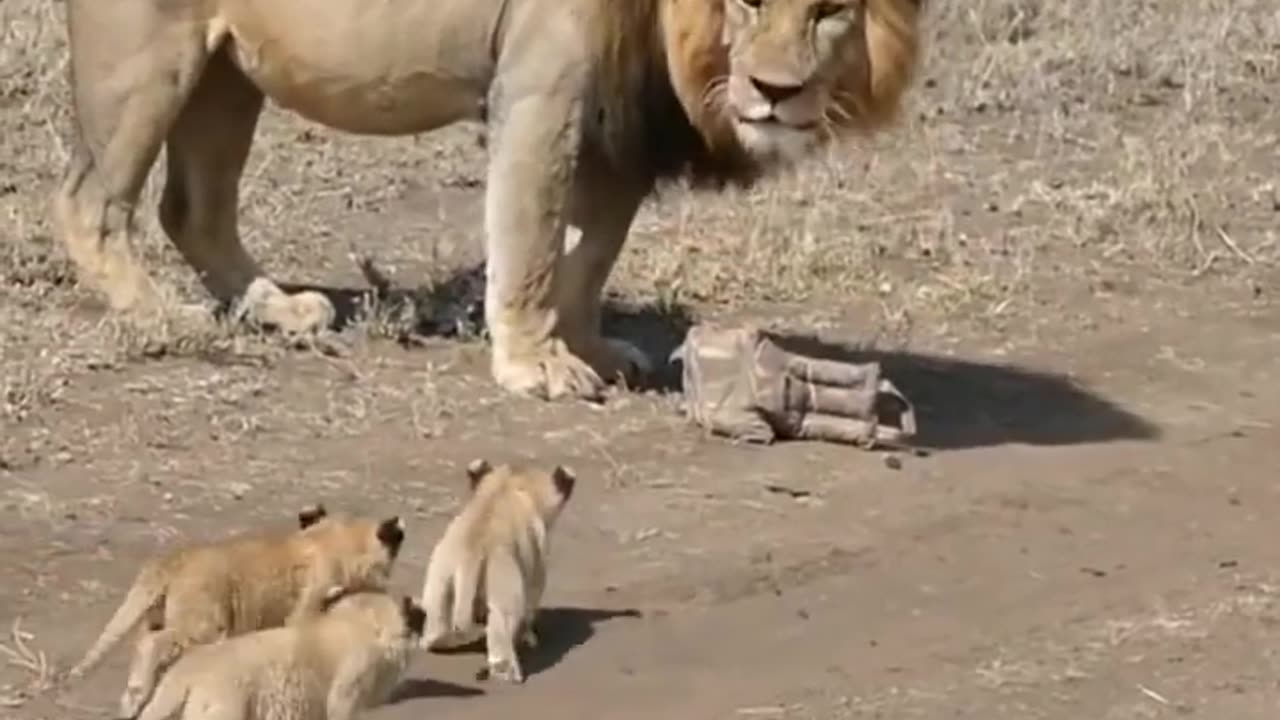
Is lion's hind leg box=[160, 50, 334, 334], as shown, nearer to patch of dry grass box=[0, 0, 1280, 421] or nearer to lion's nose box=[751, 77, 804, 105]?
patch of dry grass box=[0, 0, 1280, 421]

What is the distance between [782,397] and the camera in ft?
24.1

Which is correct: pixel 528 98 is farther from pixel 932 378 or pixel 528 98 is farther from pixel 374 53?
pixel 932 378

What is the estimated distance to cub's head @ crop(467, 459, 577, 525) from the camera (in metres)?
5.78

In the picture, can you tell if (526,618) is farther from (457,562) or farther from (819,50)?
(819,50)

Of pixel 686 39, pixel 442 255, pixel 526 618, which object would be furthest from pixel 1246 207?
pixel 526 618

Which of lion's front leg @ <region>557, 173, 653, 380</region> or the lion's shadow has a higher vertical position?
lion's front leg @ <region>557, 173, 653, 380</region>

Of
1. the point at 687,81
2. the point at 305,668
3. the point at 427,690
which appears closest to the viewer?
the point at 305,668

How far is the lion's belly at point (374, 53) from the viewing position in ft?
25.5

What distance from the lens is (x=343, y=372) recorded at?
7.77 m

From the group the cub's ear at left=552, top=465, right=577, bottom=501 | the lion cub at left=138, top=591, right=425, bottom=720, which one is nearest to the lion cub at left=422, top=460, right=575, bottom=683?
the cub's ear at left=552, top=465, right=577, bottom=501

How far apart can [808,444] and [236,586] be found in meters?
2.42

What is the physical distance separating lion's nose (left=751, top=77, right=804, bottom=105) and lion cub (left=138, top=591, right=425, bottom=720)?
238cm

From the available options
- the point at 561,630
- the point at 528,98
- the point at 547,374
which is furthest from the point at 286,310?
the point at 561,630

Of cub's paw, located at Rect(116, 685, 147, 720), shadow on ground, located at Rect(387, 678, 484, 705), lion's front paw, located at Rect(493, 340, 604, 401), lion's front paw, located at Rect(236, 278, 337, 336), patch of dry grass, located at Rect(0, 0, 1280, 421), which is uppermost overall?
cub's paw, located at Rect(116, 685, 147, 720)
